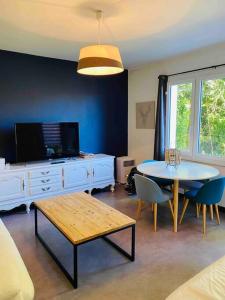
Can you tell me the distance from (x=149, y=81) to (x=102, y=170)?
196cm

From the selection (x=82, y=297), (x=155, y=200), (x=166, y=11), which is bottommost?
(x=82, y=297)

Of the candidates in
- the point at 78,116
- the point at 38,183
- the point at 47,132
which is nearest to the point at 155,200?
the point at 38,183

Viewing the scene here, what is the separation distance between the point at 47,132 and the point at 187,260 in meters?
2.72

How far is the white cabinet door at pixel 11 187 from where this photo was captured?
3248 millimetres

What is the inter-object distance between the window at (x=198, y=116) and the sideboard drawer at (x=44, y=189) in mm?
2133

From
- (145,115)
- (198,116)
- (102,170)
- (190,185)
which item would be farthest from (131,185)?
(198,116)

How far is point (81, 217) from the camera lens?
2301 millimetres

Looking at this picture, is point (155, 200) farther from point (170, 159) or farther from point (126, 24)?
point (126, 24)

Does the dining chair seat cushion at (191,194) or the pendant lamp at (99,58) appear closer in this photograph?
the pendant lamp at (99,58)

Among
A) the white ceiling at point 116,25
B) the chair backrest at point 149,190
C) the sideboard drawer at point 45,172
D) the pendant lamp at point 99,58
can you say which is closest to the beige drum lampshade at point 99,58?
the pendant lamp at point 99,58

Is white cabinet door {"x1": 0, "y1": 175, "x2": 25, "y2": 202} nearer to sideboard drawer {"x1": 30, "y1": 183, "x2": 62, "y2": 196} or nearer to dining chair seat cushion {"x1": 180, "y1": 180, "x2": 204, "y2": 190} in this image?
sideboard drawer {"x1": 30, "y1": 183, "x2": 62, "y2": 196}

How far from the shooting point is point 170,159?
334 cm

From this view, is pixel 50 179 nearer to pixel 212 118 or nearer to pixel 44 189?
pixel 44 189

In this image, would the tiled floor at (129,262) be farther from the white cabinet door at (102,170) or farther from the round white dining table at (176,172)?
the white cabinet door at (102,170)
